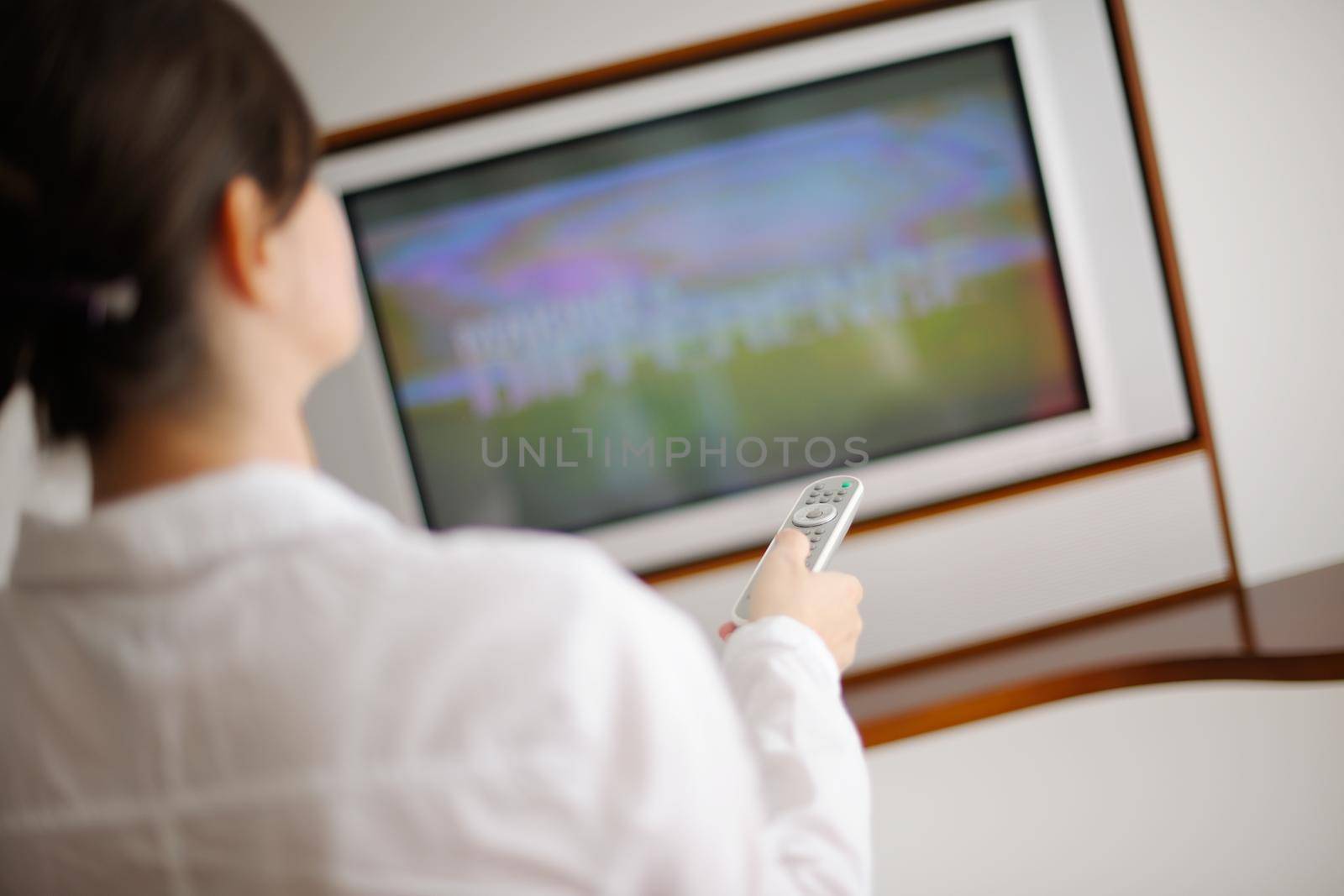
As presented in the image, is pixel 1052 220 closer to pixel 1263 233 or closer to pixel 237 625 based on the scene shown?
pixel 1263 233

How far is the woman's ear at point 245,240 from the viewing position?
0.41 meters

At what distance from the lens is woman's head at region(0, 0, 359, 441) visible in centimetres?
38

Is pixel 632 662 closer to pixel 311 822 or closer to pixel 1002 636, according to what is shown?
pixel 311 822

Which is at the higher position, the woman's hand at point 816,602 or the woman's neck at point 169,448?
the woman's neck at point 169,448

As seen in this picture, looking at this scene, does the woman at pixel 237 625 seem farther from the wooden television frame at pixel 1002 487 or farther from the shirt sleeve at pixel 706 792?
the wooden television frame at pixel 1002 487

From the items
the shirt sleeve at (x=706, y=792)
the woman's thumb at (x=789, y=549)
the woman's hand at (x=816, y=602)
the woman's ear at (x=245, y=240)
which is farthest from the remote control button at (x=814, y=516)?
the woman's ear at (x=245, y=240)

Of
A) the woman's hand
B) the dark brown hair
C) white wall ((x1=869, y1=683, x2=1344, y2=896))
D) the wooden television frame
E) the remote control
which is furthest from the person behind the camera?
white wall ((x1=869, y1=683, x2=1344, y2=896))

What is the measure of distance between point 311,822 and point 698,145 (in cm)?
105

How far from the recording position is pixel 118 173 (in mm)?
383

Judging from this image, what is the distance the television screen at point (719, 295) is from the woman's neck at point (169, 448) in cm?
84

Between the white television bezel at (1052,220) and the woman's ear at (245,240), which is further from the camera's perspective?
the white television bezel at (1052,220)

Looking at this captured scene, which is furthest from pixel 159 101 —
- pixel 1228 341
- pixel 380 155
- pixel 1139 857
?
pixel 1139 857

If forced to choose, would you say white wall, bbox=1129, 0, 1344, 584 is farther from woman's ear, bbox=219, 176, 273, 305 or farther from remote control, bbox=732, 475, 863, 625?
woman's ear, bbox=219, 176, 273, 305

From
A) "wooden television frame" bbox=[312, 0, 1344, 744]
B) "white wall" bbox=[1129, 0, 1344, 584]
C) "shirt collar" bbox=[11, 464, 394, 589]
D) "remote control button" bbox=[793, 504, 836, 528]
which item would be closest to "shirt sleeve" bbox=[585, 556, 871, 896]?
"shirt collar" bbox=[11, 464, 394, 589]
